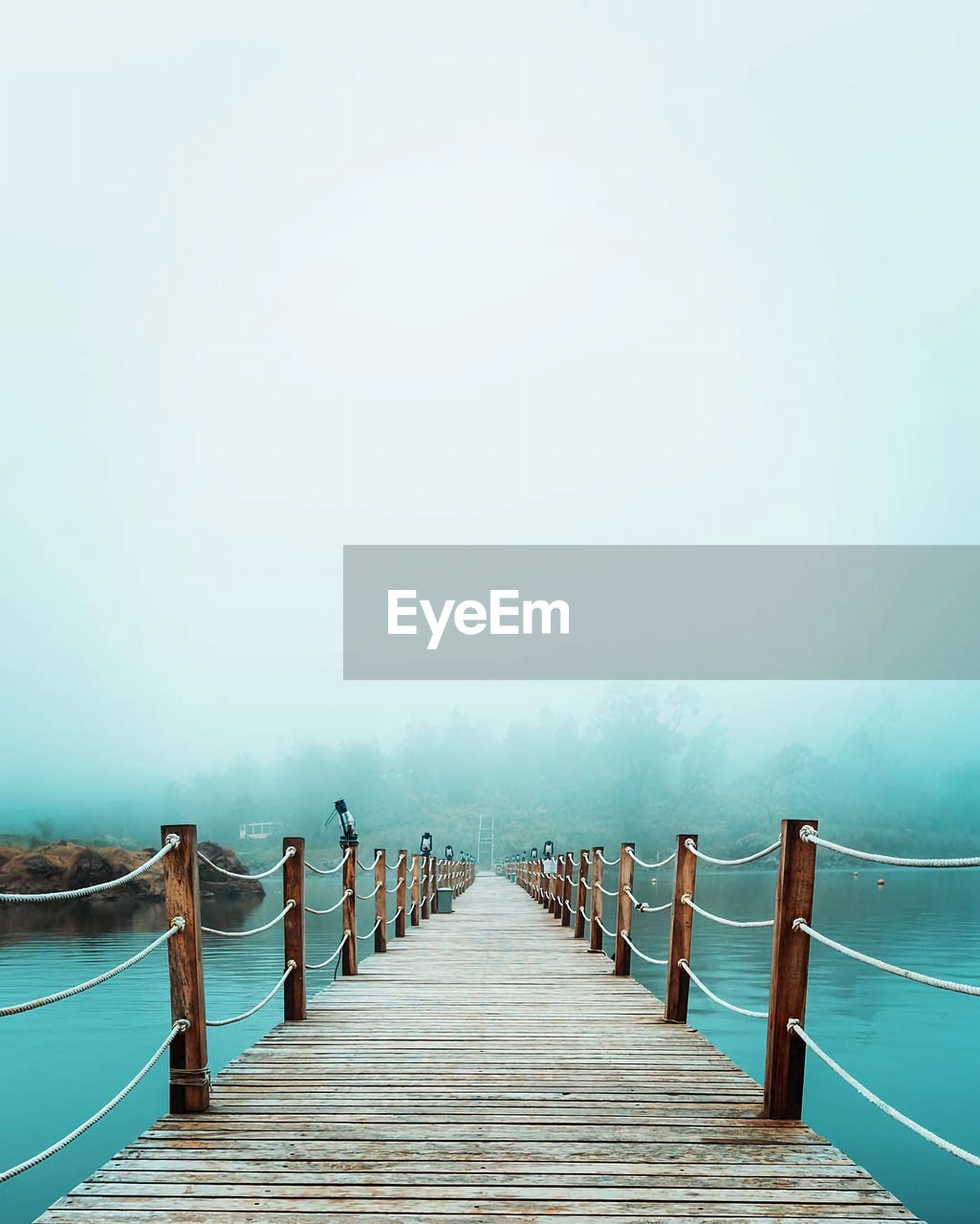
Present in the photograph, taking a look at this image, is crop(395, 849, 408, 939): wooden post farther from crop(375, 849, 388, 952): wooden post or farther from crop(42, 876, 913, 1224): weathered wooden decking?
crop(42, 876, 913, 1224): weathered wooden decking

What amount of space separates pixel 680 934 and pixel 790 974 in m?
1.77

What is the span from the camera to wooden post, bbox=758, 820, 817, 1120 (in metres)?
3.75

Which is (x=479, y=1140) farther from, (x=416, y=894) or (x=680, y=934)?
(x=416, y=894)

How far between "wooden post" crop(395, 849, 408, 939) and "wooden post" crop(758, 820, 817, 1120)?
25.4 ft

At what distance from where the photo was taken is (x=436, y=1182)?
3004mm

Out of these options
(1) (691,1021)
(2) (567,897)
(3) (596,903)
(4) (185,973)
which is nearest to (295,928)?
(4) (185,973)

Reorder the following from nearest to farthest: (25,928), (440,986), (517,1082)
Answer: (517,1082)
(440,986)
(25,928)

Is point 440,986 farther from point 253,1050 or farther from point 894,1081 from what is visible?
point 894,1081

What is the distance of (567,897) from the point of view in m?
13.7

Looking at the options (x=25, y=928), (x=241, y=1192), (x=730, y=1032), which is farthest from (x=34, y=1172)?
(x=25, y=928)

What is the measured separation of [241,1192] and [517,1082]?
63.3 inches

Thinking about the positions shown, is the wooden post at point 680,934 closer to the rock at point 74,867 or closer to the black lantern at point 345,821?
the black lantern at point 345,821

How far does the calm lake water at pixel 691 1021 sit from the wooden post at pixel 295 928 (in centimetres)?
431

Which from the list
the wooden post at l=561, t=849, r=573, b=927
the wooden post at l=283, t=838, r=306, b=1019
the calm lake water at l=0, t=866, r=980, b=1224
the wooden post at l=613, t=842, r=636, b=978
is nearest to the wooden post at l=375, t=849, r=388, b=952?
the wooden post at l=613, t=842, r=636, b=978
